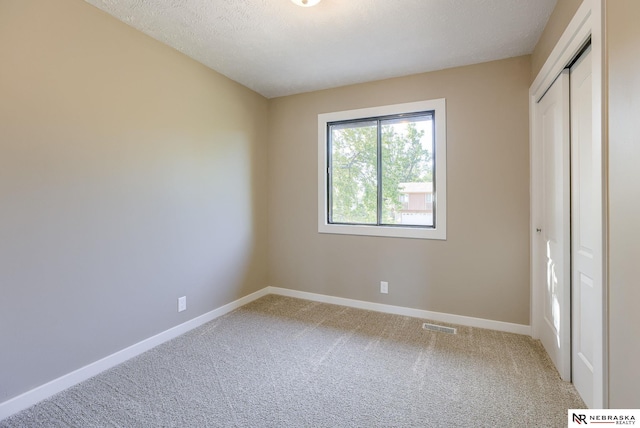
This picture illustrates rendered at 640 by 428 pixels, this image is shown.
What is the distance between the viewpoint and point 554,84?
2.06 metres

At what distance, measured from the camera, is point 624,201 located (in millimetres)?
1090

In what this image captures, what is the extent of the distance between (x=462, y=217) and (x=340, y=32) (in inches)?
79.3

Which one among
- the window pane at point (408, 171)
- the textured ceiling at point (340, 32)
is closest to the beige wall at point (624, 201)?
the textured ceiling at point (340, 32)

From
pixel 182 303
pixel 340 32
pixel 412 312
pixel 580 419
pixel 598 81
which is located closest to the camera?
pixel 598 81

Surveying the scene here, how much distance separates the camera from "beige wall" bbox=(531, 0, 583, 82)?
1684mm

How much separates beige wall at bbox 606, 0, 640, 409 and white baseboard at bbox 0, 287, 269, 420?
2.89 meters

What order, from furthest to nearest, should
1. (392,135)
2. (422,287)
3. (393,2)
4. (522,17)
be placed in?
(392,135), (422,287), (522,17), (393,2)

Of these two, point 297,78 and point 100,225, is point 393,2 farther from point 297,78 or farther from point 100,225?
point 100,225

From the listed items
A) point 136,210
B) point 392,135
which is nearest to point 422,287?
point 392,135

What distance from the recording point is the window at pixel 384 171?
2953 mm

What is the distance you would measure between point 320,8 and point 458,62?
4.95 feet

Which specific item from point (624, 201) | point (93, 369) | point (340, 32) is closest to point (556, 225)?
point (624, 201)

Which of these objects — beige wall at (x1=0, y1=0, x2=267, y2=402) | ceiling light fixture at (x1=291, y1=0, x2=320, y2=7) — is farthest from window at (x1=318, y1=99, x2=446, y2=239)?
ceiling light fixture at (x1=291, y1=0, x2=320, y2=7)

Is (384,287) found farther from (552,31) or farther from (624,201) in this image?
(552,31)
